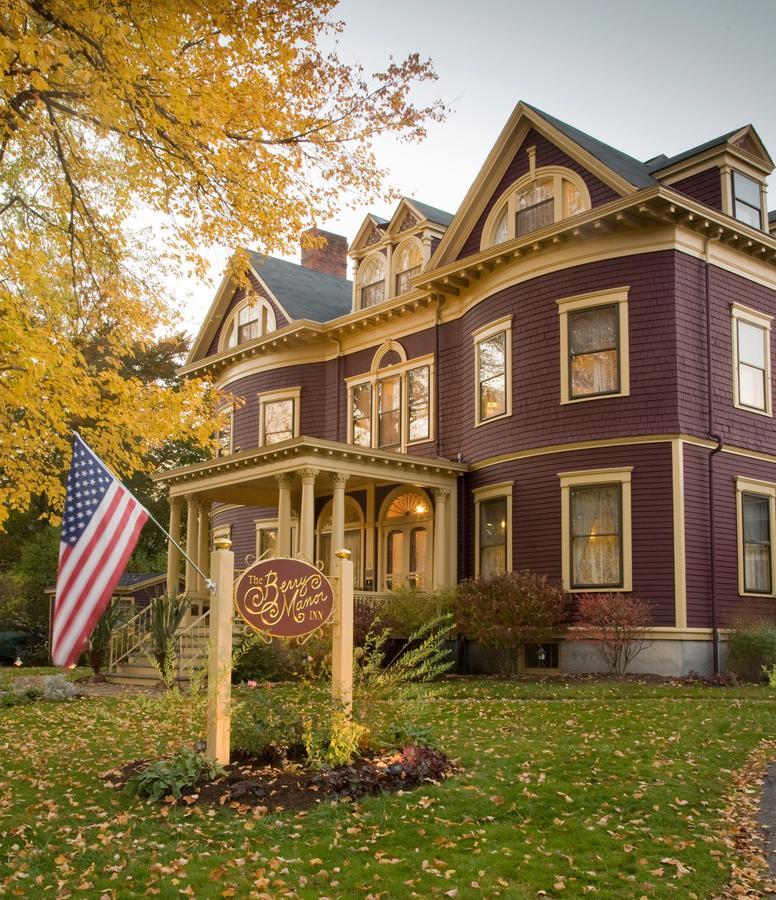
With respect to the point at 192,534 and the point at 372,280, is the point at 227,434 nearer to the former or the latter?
the point at 192,534

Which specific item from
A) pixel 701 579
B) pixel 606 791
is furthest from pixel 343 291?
pixel 606 791

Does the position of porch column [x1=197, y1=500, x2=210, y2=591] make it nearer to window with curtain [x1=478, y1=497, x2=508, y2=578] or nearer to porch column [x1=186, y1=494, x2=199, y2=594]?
porch column [x1=186, y1=494, x2=199, y2=594]

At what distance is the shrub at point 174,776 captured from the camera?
7.57m

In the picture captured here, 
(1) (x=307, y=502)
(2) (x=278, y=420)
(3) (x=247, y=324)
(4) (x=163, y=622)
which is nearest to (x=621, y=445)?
(1) (x=307, y=502)

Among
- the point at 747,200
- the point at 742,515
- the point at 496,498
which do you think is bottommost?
the point at 742,515

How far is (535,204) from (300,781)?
14.7 m

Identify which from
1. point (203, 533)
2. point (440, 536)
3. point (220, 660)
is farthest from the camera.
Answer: point (203, 533)

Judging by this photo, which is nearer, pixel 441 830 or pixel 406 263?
pixel 441 830

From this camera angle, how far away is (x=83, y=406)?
12.6 meters

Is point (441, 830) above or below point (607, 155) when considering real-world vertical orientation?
below

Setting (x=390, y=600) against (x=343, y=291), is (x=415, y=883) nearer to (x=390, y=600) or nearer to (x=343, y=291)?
(x=390, y=600)

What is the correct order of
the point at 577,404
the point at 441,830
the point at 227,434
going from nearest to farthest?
the point at 441,830 < the point at 577,404 < the point at 227,434

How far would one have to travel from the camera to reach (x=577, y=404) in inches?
714

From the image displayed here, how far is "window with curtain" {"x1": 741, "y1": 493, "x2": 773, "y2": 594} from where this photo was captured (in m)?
18.1
